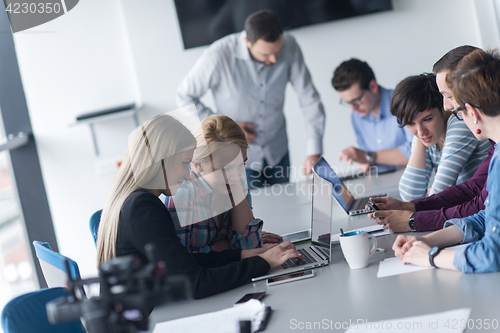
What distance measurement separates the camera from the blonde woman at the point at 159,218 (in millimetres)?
1117

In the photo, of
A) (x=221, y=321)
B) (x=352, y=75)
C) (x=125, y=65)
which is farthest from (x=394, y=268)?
(x=125, y=65)

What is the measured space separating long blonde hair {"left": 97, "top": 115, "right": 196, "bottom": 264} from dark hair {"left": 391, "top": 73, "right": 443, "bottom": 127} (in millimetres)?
887

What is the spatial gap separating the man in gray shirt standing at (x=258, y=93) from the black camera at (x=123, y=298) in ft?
7.59

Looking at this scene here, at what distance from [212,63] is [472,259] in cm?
239

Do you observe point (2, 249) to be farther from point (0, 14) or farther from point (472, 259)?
point (472, 259)

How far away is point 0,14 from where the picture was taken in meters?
2.83

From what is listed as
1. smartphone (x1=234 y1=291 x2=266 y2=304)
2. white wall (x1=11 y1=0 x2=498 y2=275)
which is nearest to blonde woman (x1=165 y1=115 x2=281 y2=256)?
smartphone (x1=234 y1=291 x2=266 y2=304)

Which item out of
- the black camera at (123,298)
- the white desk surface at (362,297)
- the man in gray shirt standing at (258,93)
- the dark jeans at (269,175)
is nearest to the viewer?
the black camera at (123,298)

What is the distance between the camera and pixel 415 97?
65.1 inches

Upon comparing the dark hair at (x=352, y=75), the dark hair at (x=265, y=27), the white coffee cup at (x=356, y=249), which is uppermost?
the dark hair at (x=265, y=27)

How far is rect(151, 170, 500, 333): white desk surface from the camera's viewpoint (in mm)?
854

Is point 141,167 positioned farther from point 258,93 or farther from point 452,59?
point 258,93

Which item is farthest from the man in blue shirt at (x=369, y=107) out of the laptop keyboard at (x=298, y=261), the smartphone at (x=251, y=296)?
the smartphone at (x=251, y=296)

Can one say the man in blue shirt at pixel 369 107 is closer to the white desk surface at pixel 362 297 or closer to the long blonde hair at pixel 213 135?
the long blonde hair at pixel 213 135
